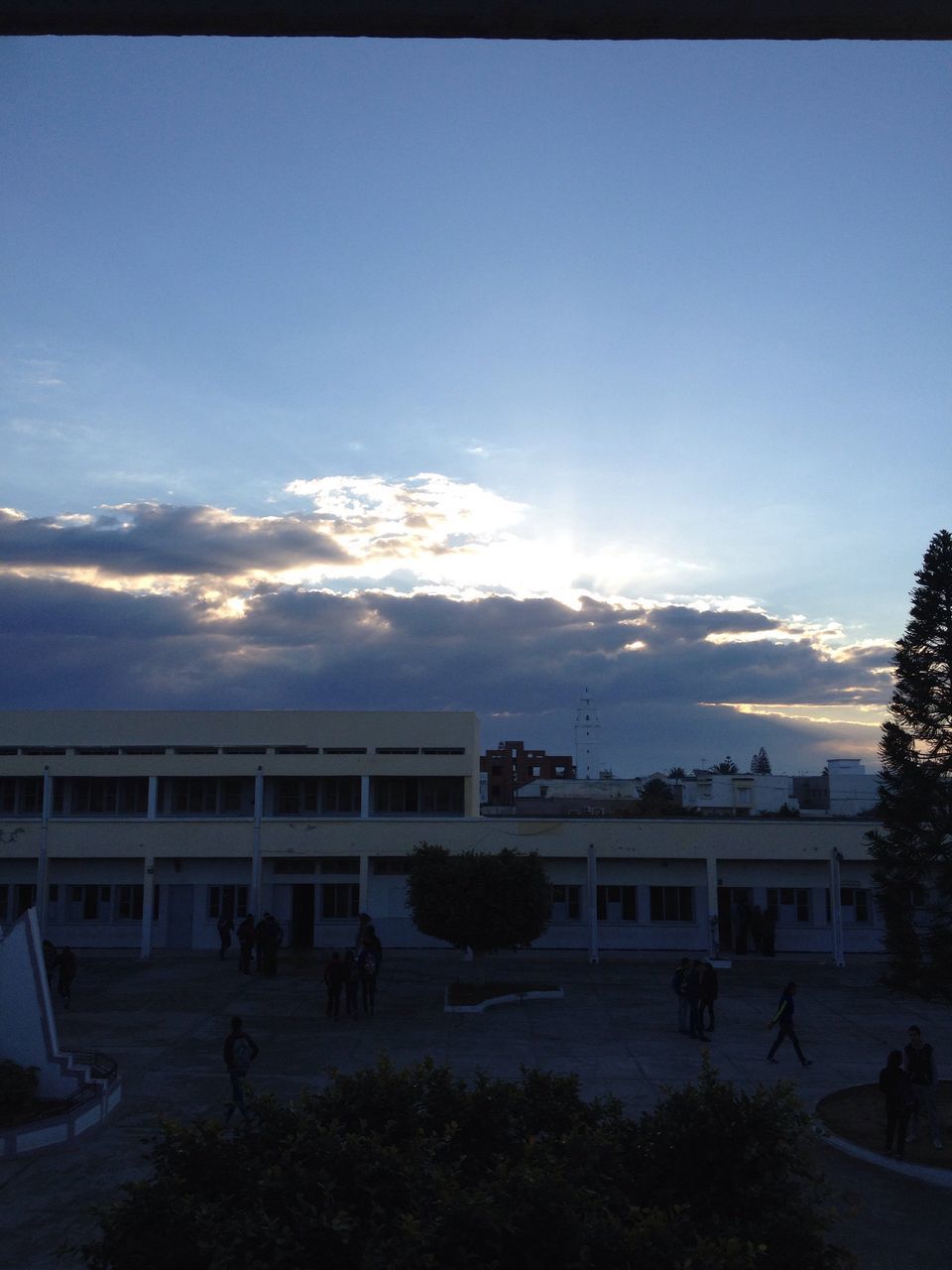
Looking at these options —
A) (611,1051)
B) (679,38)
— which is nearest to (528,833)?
(611,1051)

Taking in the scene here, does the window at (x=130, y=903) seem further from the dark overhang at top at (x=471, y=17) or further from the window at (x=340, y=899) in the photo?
the dark overhang at top at (x=471, y=17)

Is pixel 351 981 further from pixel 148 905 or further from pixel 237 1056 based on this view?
pixel 148 905

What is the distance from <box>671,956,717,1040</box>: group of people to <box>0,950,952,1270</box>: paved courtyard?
1.53 ft

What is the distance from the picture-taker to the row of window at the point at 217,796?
3656cm

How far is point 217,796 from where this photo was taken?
36.6 m

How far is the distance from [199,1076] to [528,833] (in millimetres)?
17050

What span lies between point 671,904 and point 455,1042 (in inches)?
632

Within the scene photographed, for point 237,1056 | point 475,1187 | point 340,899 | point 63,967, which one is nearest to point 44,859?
point 63,967

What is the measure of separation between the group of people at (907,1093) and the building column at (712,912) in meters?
17.6

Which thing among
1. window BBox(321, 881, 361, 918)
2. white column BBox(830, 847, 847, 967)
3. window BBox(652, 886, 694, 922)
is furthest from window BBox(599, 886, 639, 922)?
window BBox(321, 881, 361, 918)

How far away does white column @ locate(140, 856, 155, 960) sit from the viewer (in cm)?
3094

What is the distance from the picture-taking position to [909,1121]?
44.2ft

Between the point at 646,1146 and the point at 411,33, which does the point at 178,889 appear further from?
the point at 411,33

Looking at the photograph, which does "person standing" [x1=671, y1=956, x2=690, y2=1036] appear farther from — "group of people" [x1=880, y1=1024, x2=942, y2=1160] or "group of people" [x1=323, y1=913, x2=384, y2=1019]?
"group of people" [x1=880, y1=1024, x2=942, y2=1160]
